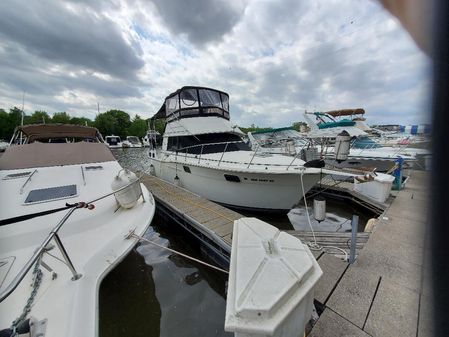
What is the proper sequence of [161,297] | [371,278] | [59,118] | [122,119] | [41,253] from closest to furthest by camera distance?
[41,253] < [371,278] < [161,297] < [59,118] < [122,119]

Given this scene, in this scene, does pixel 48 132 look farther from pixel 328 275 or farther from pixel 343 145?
pixel 343 145

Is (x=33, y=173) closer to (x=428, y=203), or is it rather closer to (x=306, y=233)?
(x=428, y=203)

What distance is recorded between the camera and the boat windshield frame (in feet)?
28.5

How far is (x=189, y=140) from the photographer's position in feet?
27.4

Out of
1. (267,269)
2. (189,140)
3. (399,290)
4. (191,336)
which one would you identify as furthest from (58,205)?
(189,140)

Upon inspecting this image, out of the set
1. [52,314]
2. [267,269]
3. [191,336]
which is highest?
[267,269]

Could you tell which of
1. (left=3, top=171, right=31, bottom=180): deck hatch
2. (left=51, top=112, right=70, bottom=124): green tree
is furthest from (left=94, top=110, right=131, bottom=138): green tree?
(left=3, top=171, right=31, bottom=180): deck hatch

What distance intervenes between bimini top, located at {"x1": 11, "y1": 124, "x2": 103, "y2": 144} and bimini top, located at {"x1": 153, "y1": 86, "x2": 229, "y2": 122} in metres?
3.26

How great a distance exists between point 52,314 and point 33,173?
3269 mm

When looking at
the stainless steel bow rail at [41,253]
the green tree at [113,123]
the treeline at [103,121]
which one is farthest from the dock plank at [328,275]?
the green tree at [113,123]

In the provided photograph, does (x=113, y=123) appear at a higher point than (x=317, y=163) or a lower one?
higher

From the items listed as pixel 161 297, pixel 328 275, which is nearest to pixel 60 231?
pixel 161 297

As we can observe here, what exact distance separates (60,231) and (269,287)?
276 cm

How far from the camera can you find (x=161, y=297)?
374 cm
